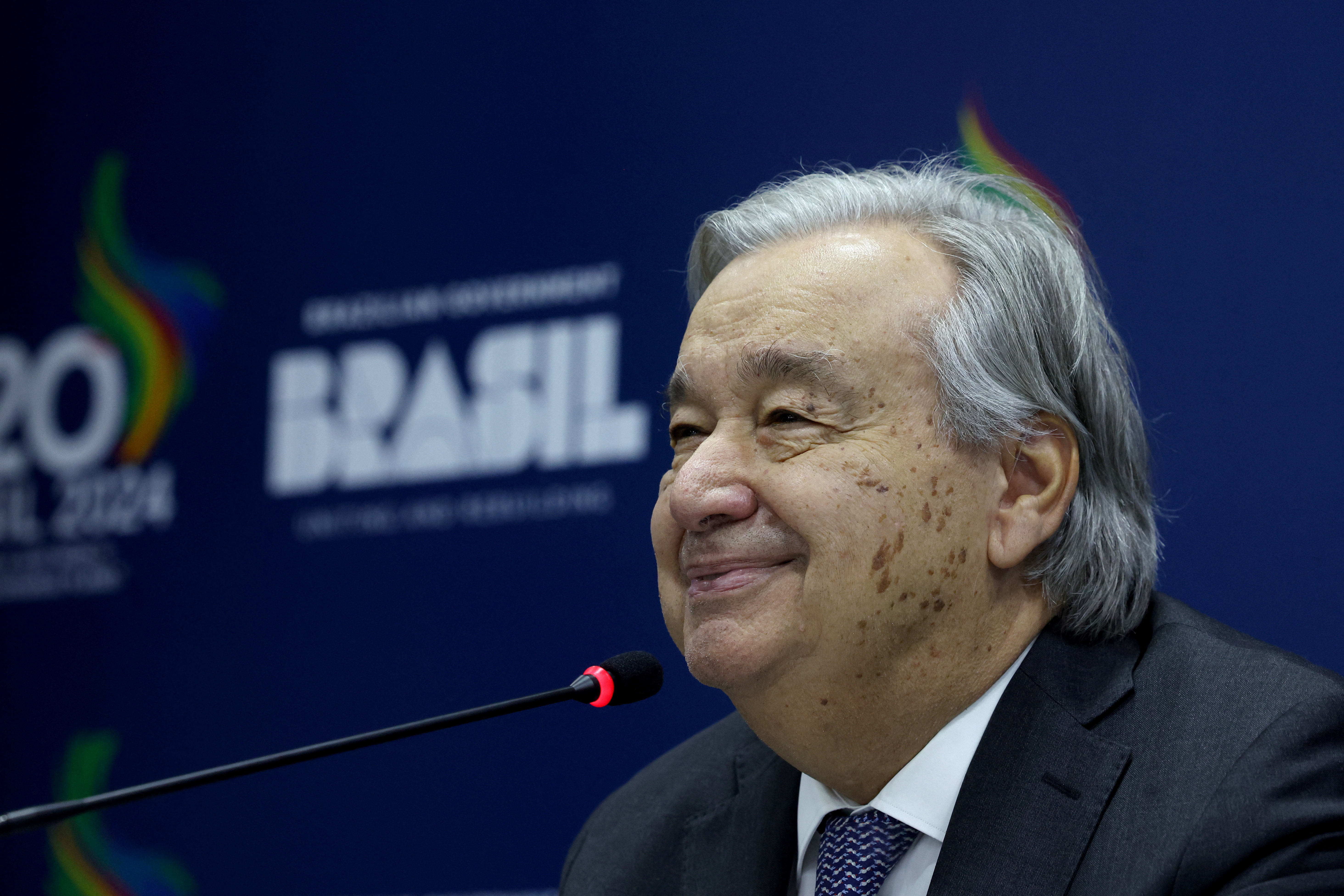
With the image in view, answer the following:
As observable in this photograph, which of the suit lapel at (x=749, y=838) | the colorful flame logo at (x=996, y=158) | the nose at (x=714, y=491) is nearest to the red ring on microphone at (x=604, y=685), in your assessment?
the nose at (x=714, y=491)

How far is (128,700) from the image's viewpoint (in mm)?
3477

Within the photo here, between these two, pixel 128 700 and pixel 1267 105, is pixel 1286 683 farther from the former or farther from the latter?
pixel 128 700

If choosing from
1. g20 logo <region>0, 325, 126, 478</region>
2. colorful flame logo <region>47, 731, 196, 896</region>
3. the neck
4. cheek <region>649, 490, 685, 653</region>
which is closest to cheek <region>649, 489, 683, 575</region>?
cheek <region>649, 490, 685, 653</region>

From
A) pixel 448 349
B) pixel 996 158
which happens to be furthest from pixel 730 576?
pixel 448 349

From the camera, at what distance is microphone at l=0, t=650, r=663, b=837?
153cm

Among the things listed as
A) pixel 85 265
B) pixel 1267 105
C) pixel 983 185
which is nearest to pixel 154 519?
pixel 85 265

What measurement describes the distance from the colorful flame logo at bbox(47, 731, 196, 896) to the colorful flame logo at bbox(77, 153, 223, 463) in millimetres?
744

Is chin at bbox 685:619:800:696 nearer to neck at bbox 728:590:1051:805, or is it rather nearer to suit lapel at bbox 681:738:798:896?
neck at bbox 728:590:1051:805

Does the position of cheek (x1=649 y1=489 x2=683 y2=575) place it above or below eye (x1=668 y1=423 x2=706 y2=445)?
below

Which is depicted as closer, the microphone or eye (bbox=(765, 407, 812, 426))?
the microphone

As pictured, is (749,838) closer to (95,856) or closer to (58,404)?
(95,856)

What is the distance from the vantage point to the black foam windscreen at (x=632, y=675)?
6.12ft

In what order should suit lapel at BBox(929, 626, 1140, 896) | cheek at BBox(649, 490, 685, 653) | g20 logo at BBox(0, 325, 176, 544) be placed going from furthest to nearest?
1. g20 logo at BBox(0, 325, 176, 544)
2. cheek at BBox(649, 490, 685, 653)
3. suit lapel at BBox(929, 626, 1140, 896)

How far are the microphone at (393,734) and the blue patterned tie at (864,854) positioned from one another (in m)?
0.32
